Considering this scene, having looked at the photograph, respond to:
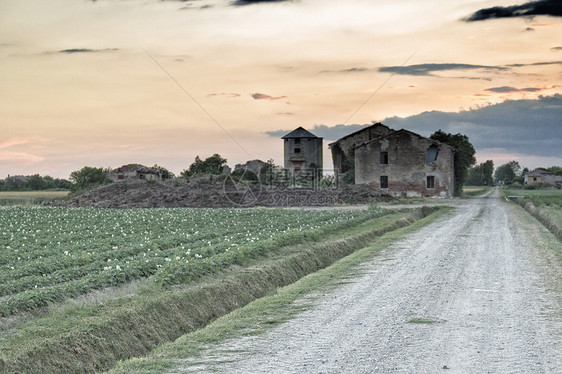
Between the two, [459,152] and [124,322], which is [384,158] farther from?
[124,322]

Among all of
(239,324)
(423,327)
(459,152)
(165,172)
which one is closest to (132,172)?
(165,172)

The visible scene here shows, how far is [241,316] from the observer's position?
1123 cm

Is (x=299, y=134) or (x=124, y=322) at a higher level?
(x=299, y=134)

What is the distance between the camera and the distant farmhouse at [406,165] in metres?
66.6

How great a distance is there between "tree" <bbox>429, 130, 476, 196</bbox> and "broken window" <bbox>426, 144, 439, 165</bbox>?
→ 772 cm

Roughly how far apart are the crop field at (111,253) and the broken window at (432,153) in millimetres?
40345

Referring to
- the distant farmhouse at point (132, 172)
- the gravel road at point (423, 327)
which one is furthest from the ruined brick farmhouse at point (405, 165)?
the gravel road at point (423, 327)

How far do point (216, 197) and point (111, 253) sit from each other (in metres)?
42.0

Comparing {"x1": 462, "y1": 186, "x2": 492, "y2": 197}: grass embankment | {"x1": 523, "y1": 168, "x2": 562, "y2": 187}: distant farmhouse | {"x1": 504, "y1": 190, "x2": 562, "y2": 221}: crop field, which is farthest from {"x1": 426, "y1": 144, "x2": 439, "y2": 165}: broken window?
{"x1": 523, "y1": 168, "x2": 562, "y2": 187}: distant farmhouse

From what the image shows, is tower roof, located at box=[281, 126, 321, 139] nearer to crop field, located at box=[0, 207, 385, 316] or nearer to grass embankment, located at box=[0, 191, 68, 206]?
grass embankment, located at box=[0, 191, 68, 206]

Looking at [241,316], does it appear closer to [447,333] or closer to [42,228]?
[447,333]

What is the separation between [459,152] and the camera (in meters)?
74.8

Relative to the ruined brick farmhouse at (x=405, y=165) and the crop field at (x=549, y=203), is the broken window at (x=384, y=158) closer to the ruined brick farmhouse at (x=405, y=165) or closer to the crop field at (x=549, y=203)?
the ruined brick farmhouse at (x=405, y=165)

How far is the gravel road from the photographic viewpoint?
8.11 metres
